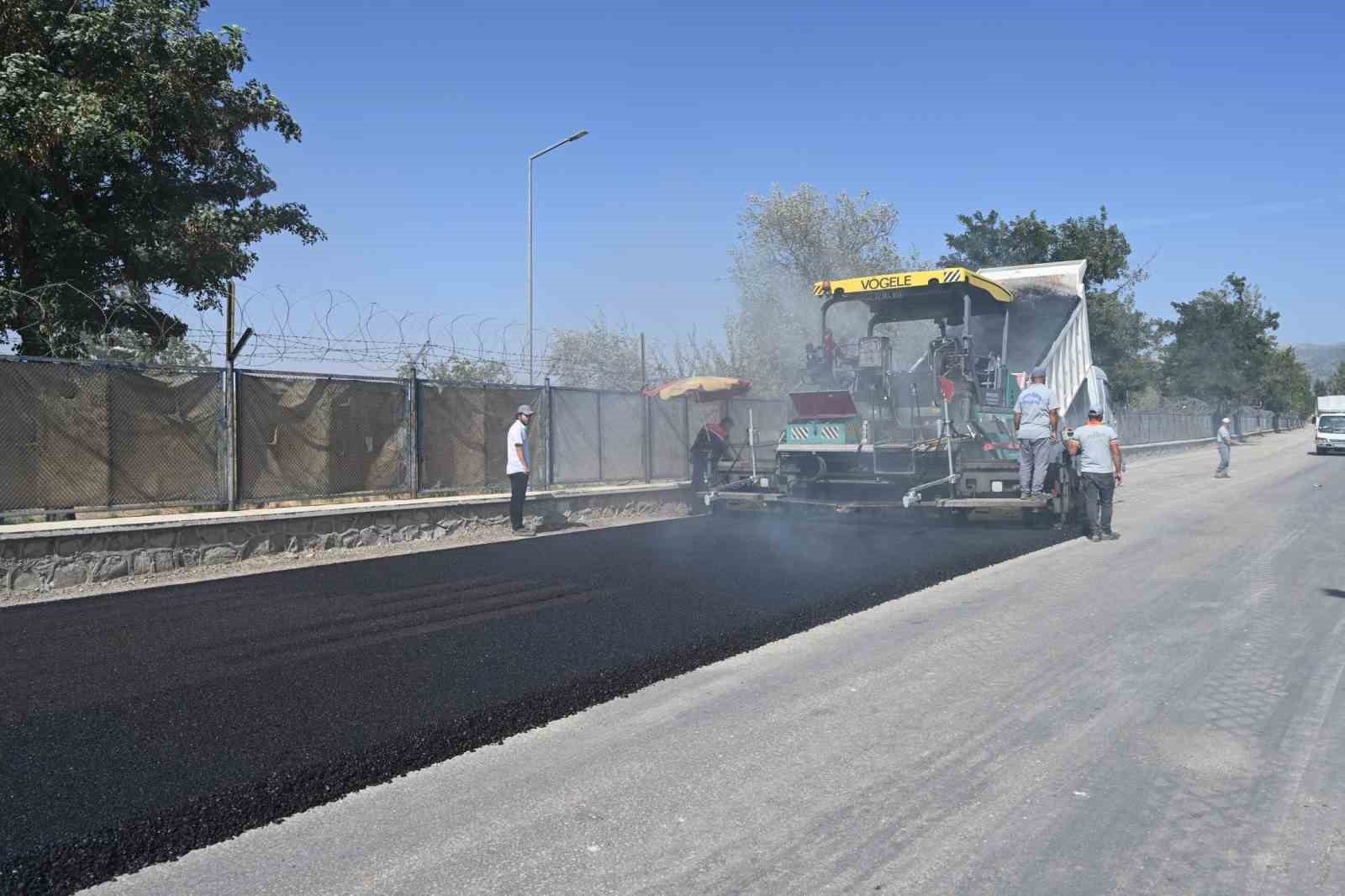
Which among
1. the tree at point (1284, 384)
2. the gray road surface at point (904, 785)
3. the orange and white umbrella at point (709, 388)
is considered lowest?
the gray road surface at point (904, 785)

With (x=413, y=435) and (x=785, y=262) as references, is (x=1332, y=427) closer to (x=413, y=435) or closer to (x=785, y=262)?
(x=785, y=262)

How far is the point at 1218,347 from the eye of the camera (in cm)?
4962

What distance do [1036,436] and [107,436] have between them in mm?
9340

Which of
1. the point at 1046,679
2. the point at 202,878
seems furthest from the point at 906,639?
the point at 202,878

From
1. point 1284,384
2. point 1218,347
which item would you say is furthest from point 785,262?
point 1284,384

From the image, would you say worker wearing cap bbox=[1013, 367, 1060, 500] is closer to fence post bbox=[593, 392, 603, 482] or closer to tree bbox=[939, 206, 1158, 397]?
fence post bbox=[593, 392, 603, 482]

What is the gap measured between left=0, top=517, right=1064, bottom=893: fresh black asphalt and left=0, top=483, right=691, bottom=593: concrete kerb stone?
683mm

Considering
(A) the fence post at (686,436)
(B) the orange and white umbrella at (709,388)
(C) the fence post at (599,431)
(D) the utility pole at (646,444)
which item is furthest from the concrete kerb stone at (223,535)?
(B) the orange and white umbrella at (709,388)

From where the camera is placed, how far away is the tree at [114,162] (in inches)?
387

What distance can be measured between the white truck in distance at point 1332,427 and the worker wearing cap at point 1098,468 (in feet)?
101

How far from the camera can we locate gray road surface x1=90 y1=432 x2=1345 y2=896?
9.95ft

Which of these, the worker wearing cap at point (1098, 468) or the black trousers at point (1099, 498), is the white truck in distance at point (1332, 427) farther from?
the black trousers at point (1099, 498)

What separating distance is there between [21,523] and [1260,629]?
9622 mm

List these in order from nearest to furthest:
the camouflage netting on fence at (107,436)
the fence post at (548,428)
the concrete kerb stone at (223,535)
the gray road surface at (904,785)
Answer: the gray road surface at (904,785), the concrete kerb stone at (223,535), the camouflage netting on fence at (107,436), the fence post at (548,428)
